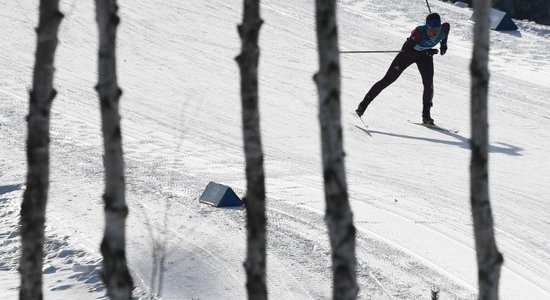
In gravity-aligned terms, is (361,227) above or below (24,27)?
below

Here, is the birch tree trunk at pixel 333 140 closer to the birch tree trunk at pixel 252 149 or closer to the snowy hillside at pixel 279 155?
the birch tree trunk at pixel 252 149

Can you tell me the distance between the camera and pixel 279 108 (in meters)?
15.9

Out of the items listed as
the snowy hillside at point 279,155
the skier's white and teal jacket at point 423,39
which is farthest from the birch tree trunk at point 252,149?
the skier's white and teal jacket at point 423,39

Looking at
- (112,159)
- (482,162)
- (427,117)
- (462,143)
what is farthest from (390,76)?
(482,162)

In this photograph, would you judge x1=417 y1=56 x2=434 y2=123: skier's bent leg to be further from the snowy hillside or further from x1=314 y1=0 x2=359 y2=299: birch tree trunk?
x1=314 y1=0 x2=359 y2=299: birch tree trunk

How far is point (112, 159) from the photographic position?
468cm

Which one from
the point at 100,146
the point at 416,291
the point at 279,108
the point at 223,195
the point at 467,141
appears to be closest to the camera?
the point at 416,291

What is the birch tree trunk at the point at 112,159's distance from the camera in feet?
15.2

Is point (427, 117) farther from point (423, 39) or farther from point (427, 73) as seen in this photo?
point (423, 39)

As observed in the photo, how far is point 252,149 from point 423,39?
1034cm

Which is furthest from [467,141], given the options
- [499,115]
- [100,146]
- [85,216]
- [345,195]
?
[345,195]

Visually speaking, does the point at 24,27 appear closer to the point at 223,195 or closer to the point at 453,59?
the point at 453,59

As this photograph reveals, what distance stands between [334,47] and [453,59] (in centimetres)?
1605

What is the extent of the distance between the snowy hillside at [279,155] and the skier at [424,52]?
54 cm
